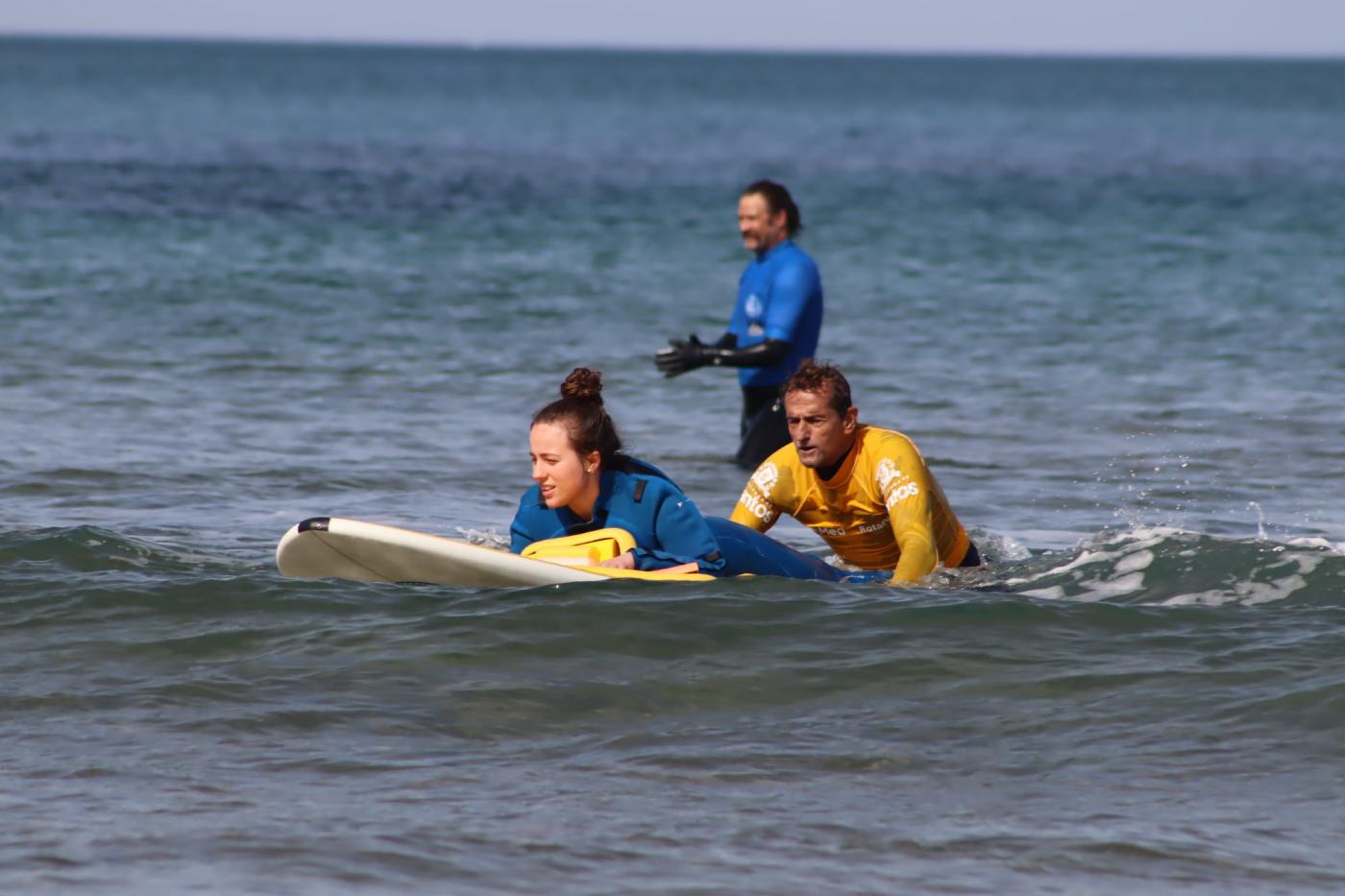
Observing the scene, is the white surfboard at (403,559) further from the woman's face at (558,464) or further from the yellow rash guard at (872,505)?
the yellow rash guard at (872,505)

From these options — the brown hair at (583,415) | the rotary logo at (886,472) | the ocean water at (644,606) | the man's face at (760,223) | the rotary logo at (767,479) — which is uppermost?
the man's face at (760,223)

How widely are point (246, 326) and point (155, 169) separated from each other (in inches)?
1088

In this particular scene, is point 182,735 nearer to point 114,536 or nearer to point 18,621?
point 18,621

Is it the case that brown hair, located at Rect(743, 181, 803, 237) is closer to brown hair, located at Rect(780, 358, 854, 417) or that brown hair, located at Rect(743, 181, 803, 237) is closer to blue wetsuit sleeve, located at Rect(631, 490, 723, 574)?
brown hair, located at Rect(780, 358, 854, 417)

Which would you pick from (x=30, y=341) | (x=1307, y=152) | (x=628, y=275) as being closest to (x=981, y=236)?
(x=628, y=275)

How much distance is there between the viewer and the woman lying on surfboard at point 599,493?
718cm

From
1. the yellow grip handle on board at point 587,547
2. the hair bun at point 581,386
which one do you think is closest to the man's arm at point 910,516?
the yellow grip handle on board at point 587,547

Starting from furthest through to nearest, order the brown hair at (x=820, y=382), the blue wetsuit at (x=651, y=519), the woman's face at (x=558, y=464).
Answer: the brown hair at (x=820, y=382), the blue wetsuit at (x=651, y=519), the woman's face at (x=558, y=464)

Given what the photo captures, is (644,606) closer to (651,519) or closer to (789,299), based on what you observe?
(651,519)

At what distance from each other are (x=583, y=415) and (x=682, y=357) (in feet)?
10.7

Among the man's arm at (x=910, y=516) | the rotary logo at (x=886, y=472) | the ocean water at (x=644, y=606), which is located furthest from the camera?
the rotary logo at (x=886, y=472)

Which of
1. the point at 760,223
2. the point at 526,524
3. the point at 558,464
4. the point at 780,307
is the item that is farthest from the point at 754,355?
the point at 558,464

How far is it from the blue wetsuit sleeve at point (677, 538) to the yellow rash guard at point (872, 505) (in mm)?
648

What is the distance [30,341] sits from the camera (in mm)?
17797
